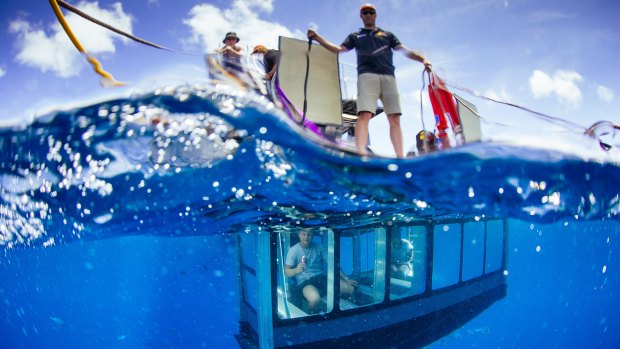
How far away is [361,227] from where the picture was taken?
29.7 ft

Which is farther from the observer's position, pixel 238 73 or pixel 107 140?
pixel 107 140

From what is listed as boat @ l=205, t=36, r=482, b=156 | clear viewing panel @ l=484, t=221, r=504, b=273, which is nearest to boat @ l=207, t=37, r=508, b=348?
boat @ l=205, t=36, r=482, b=156

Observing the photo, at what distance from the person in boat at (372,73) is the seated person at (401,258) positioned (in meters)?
4.98

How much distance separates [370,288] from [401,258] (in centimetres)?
126

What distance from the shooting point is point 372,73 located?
4453mm

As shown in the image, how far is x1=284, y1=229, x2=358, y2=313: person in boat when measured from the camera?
7512 millimetres

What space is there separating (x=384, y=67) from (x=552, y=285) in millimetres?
83048

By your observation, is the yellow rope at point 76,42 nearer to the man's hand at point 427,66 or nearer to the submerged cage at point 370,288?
the man's hand at point 427,66

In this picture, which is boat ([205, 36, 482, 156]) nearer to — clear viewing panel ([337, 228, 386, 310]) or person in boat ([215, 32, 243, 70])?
person in boat ([215, 32, 243, 70])

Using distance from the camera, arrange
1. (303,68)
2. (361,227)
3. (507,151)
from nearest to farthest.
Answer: (507,151) < (303,68) < (361,227)

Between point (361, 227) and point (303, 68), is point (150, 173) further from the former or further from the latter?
point (361, 227)

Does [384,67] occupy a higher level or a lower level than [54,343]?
higher

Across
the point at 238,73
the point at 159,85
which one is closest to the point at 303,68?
the point at 238,73

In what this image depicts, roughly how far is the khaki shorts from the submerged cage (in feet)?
13.5
